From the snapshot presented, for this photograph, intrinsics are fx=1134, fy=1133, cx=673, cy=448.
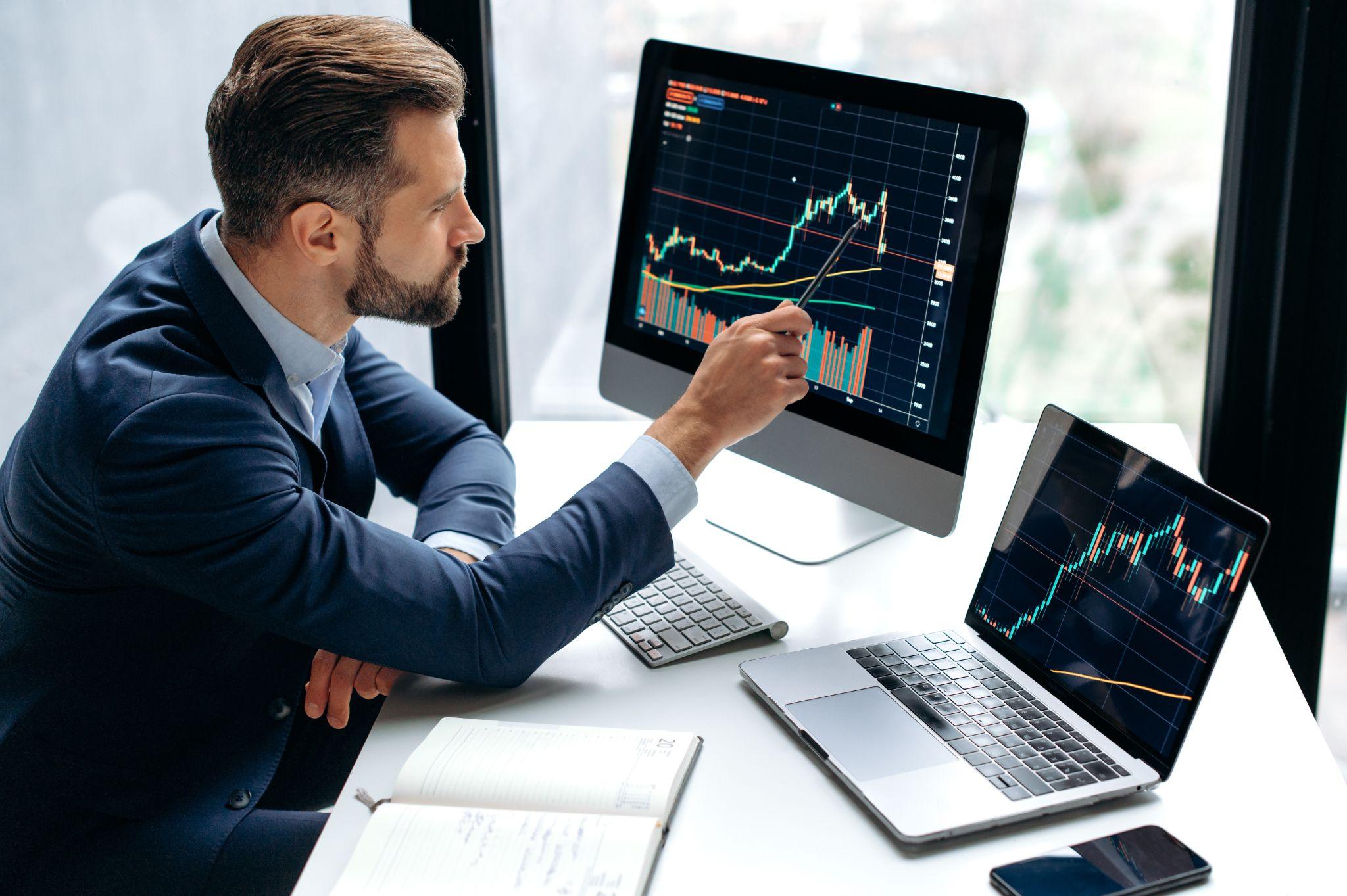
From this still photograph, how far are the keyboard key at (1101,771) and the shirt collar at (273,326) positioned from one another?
82 centimetres

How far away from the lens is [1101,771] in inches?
35.5

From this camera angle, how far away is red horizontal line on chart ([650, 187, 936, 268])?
1.17 metres

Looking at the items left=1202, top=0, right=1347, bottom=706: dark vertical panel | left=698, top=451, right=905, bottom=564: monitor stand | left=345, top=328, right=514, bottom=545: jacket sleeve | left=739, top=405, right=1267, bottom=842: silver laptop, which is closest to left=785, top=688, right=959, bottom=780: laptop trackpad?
left=739, top=405, right=1267, bottom=842: silver laptop

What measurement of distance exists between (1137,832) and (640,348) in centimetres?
83

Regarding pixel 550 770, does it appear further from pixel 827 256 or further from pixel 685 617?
pixel 827 256

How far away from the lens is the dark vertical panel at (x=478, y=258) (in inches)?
67.5

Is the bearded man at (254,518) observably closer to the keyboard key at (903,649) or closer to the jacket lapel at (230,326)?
the jacket lapel at (230,326)

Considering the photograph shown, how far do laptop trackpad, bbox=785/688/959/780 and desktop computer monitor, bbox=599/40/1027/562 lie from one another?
0.87 ft

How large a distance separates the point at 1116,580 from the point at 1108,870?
0.83ft

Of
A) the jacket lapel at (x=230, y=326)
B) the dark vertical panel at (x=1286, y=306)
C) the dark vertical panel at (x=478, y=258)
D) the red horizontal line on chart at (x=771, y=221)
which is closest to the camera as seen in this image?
the jacket lapel at (x=230, y=326)

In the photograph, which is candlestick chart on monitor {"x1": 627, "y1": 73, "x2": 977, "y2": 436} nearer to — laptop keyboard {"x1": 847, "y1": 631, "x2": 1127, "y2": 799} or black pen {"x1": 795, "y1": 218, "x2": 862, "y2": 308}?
black pen {"x1": 795, "y1": 218, "x2": 862, "y2": 308}

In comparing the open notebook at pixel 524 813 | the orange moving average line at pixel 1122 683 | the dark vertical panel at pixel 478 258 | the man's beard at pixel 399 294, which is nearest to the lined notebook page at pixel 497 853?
the open notebook at pixel 524 813

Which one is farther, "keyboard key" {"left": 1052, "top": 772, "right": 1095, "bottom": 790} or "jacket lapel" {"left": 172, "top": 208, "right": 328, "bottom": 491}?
"jacket lapel" {"left": 172, "top": 208, "right": 328, "bottom": 491}

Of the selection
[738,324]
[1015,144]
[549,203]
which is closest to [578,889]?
[738,324]
